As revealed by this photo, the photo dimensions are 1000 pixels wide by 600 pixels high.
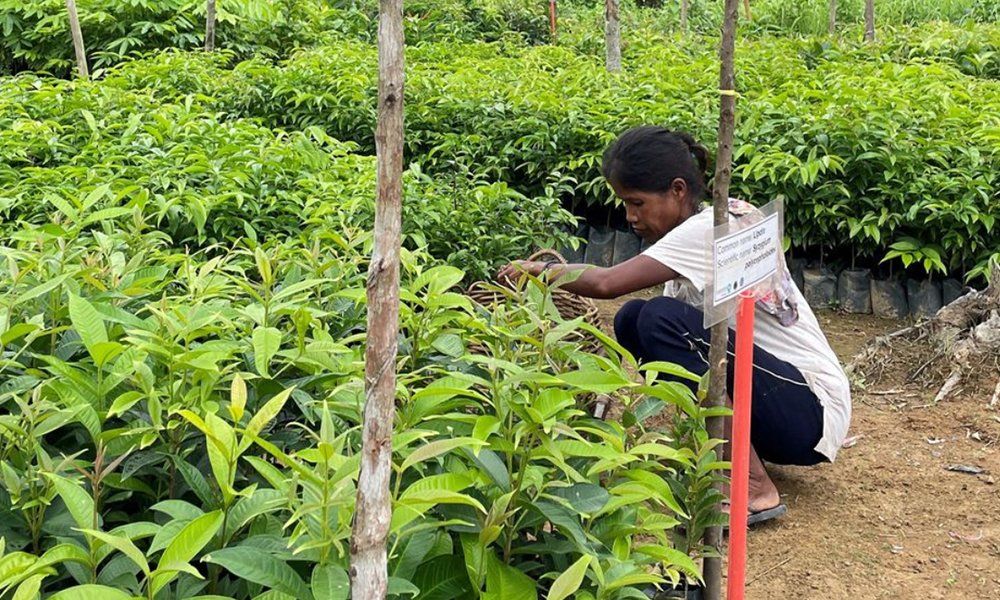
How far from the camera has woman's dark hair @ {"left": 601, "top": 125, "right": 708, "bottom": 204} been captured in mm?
3217

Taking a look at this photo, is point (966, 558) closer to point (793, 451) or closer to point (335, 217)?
point (793, 451)

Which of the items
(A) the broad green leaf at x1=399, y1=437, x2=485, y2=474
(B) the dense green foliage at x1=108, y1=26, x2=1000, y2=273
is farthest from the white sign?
(B) the dense green foliage at x1=108, y1=26, x2=1000, y2=273

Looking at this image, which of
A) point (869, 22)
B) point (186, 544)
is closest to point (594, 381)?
point (186, 544)

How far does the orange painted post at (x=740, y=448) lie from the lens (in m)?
2.13

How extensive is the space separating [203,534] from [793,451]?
219cm

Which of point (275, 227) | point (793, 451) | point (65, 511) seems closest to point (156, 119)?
point (275, 227)

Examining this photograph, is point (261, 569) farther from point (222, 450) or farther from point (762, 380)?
point (762, 380)

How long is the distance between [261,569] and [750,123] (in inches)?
157

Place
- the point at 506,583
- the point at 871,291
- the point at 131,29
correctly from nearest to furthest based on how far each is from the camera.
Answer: the point at 506,583 < the point at 871,291 < the point at 131,29

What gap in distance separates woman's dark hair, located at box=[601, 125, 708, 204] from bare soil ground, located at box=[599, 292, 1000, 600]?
3.50ft

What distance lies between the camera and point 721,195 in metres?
2.21

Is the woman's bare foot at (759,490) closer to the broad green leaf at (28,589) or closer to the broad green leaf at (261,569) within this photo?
the broad green leaf at (261,569)

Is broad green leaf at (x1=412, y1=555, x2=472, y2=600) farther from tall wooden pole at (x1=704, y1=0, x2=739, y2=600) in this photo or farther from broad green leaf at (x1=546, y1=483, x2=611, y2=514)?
tall wooden pole at (x1=704, y1=0, x2=739, y2=600)

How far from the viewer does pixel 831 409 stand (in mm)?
3289
